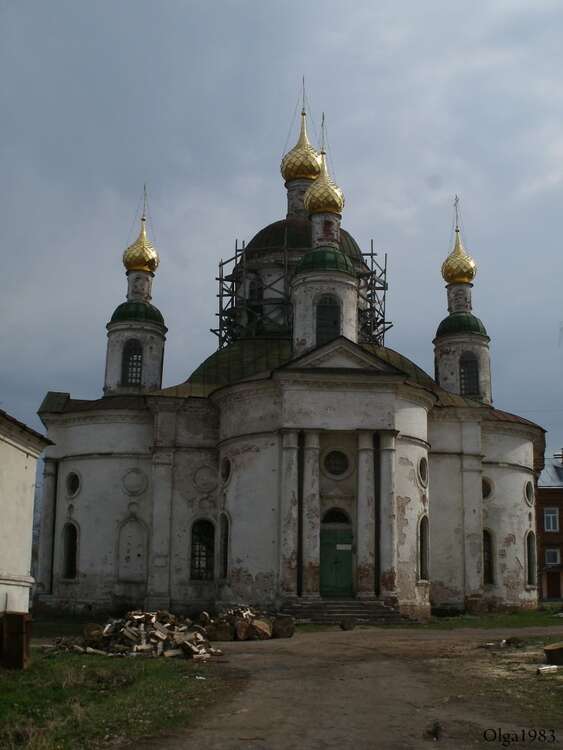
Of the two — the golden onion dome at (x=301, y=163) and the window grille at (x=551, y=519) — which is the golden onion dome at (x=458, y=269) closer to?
the golden onion dome at (x=301, y=163)

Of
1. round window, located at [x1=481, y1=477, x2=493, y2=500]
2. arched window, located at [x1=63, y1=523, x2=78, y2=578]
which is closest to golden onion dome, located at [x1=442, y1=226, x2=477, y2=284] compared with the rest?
round window, located at [x1=481, y1=477, x2=493, y2=500]

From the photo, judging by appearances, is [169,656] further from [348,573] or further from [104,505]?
[104,505]

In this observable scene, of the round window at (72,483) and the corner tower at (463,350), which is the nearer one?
the round window at (72,483)

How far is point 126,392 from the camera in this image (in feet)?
118

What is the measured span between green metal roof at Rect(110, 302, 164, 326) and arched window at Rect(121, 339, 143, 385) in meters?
0.99

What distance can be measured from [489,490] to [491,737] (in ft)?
79.6

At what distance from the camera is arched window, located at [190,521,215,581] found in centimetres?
3016

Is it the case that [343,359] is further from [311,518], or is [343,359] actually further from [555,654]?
[555,654]

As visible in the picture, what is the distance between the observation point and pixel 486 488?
32375mm

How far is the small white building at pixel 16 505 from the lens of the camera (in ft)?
48.2

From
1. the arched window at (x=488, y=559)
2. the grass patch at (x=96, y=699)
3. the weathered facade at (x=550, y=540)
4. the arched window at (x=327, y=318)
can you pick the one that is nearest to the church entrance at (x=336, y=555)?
the arched window at (x=327, y=318)

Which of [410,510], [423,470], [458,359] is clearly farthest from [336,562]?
[458,359]

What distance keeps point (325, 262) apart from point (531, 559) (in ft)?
44.3

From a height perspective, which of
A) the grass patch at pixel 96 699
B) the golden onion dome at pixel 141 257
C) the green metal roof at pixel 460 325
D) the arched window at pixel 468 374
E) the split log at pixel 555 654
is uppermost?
the golden onion dome at pixel 141 257
